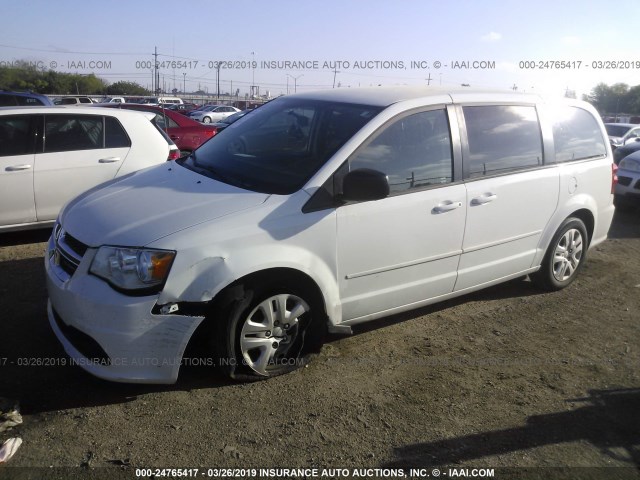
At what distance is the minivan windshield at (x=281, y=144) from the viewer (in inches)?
145

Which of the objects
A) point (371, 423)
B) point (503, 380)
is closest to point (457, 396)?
point (503, 380)

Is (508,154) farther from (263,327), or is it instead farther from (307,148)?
(263,327)

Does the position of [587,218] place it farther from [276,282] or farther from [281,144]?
[276,282]

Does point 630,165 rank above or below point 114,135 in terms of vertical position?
below

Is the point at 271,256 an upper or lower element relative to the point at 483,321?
upper

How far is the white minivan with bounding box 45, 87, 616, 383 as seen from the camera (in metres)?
3.08

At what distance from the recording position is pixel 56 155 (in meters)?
6.00

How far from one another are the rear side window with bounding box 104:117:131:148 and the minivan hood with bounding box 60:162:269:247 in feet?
8.37

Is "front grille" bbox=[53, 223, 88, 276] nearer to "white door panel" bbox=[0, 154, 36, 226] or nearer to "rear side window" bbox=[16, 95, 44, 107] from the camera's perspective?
"white door panel" bbox=[0, 154, 36, 226]

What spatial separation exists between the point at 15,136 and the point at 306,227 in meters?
4.06

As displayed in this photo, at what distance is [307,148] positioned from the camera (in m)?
3.90

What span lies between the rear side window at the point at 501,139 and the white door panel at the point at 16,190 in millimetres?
4382

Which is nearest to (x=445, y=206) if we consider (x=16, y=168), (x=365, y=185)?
(x=365, y=185)

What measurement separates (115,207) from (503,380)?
273 centimetres
